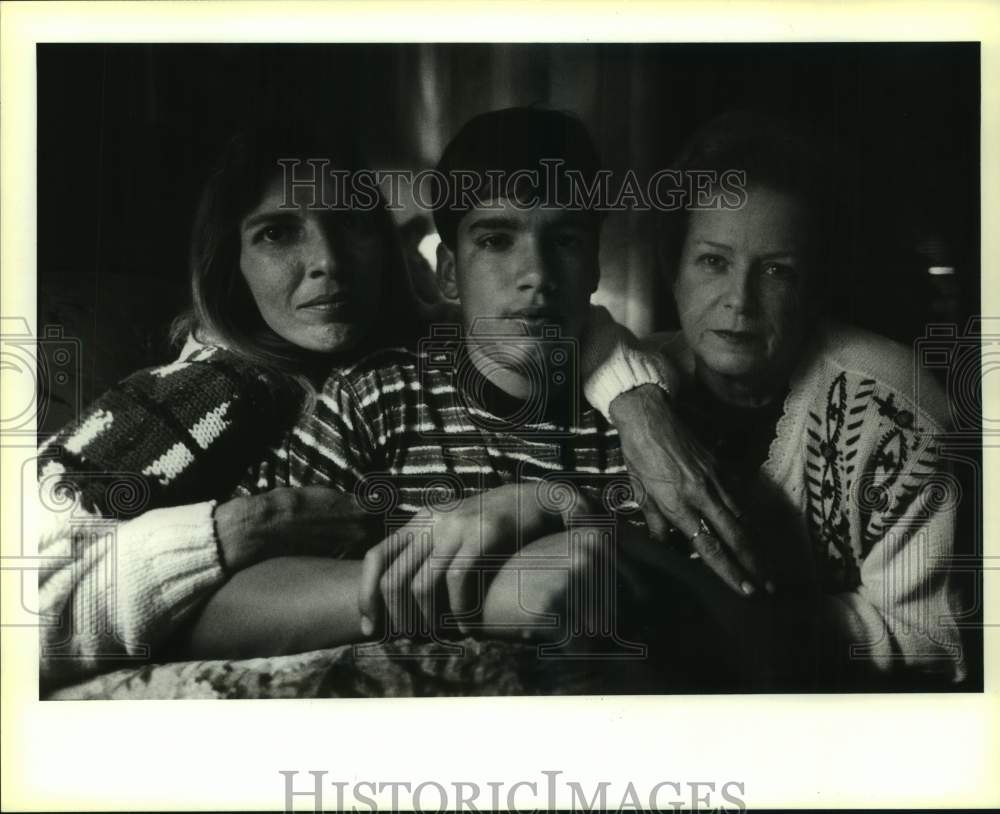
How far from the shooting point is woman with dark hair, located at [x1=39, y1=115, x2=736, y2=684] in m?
3.10

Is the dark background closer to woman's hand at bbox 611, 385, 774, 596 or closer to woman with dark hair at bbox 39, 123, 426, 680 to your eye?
woman with dark hair at bbox 39, 123, 426, 680

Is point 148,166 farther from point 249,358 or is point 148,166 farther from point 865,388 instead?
point 865,388

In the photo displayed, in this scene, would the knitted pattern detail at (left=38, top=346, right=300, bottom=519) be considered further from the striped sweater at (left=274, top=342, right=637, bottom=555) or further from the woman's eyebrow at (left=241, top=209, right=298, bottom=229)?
the woman's eyebrow at (left=241, top=209, right=298, bottom=229)

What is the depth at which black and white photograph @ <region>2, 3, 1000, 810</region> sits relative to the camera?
310cm

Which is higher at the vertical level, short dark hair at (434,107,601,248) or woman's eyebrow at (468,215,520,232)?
short dark hair at (434,107,601,248)

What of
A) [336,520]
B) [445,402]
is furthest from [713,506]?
[336,520]

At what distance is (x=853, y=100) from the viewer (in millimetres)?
3148

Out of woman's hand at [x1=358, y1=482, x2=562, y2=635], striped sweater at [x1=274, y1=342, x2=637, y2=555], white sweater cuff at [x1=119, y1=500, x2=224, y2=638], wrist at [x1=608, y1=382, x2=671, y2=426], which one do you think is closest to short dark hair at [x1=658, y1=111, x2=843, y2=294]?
wrist at [x1=608, y1=382, x2=671, y2=426]

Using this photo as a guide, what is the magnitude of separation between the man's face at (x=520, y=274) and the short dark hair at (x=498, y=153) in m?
0.06

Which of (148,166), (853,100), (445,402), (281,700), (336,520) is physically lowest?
(281,700)

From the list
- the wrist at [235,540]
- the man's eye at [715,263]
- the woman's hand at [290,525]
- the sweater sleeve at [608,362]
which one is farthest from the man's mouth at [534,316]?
the wrist at [235,540]

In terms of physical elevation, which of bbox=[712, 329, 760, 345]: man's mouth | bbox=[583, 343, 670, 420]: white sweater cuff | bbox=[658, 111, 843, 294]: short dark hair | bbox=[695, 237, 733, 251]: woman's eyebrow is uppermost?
bbox=[658, 111, 843, 294]: short dark hair

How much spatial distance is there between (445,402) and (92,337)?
998 mm

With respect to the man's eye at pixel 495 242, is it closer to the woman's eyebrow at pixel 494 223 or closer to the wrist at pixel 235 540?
the woman's eyebrow at pixel 494 223
